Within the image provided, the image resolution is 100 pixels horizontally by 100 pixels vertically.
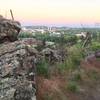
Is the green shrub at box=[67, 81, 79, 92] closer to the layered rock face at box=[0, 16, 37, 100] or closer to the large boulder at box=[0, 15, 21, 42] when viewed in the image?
the layered rock face at box=[0, 16, 37, 100]

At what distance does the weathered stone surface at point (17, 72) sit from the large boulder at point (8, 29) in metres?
0.91

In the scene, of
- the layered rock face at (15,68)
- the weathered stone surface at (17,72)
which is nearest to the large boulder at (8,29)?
the layered rock face at (15,68)

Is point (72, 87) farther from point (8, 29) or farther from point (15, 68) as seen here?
point (15, 68)

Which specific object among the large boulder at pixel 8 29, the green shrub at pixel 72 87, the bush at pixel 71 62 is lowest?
the green shrub at pixel 72 87

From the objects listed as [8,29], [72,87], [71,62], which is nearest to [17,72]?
[8,29]

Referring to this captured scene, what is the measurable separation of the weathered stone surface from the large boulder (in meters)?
0.91

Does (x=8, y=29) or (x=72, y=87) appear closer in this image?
(x=8, y=29)

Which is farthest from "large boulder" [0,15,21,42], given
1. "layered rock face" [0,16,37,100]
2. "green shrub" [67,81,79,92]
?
"green shrub" [67,81,79,92]

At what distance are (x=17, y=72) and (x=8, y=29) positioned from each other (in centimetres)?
380

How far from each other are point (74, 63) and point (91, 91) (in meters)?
4.68

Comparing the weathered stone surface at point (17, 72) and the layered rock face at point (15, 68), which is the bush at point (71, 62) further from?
the weathered stone surface at point (17, 72)

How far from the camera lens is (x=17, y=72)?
15.0m

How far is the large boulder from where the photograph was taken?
17984 mm

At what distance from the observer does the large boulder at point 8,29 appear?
18.0 metres
